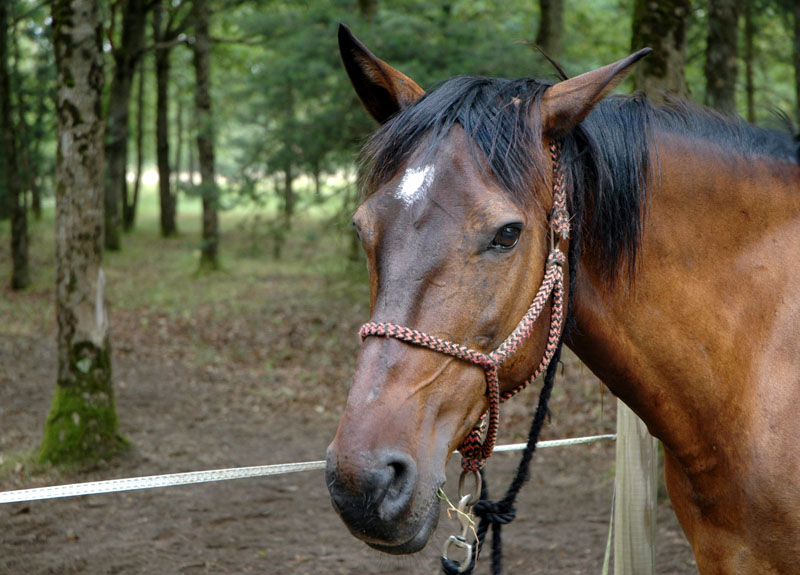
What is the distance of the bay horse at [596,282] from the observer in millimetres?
1818

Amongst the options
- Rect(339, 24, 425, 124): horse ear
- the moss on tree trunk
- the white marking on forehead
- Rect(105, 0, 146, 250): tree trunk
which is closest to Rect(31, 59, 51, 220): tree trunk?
Rect(105, 0, 146, 250): tree trunk

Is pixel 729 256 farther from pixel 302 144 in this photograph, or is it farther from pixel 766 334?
pixel 302 144

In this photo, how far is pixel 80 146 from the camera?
5.64 m

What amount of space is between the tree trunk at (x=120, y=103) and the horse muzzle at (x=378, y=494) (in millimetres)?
17832

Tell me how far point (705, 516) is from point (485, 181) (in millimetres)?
1428

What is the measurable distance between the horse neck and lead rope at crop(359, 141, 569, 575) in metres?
0.23

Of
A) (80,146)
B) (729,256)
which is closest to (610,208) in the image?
(729,256)

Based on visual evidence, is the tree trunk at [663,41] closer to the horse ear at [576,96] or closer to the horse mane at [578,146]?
the horse mane at [578,146]

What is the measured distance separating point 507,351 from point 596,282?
20.9 inches

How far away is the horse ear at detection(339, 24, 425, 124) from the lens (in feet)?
7.73

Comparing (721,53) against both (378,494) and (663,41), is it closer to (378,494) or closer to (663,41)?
(663,41)

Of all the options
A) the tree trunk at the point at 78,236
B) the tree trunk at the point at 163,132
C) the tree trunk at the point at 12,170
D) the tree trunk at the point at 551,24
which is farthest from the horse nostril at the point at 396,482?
the tree trunk at the point at 163,132

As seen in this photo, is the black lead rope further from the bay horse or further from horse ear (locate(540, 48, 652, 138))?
horse ear (locate(540, 48, 652, 138))

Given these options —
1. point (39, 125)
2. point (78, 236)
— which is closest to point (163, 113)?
point (39, 125)
